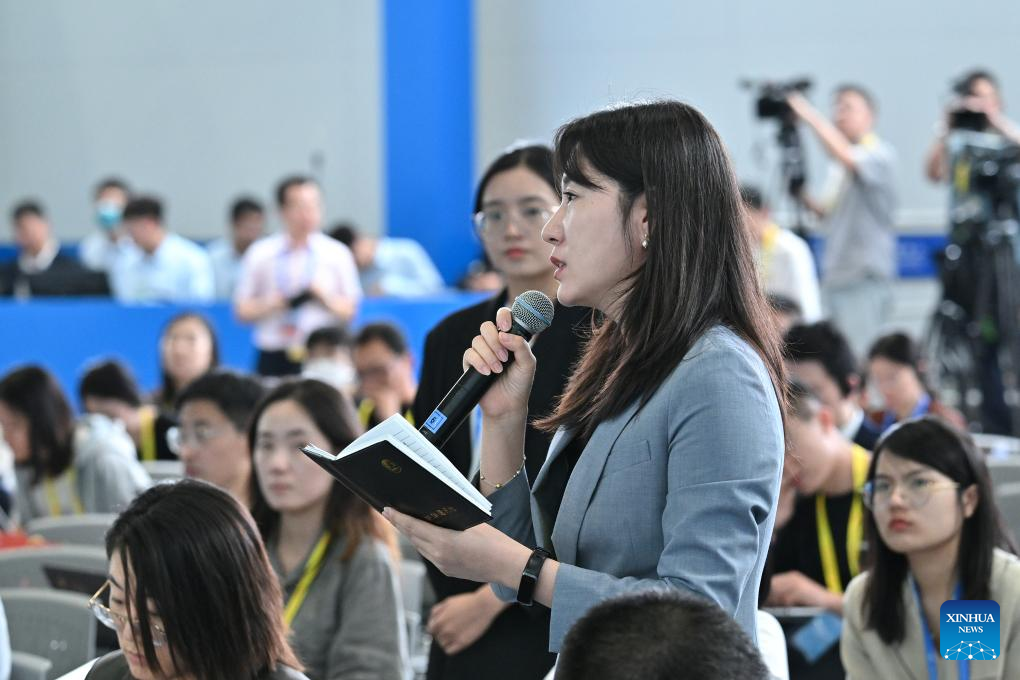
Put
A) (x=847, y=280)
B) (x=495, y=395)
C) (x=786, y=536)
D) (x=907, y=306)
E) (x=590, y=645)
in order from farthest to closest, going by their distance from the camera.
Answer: (x=907, y=306), (x=847, y=280), (x=786, y=536), (x=495, y=395), (x=590, y=645)

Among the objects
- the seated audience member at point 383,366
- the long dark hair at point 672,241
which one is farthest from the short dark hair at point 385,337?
the long dark hair at point 672,241

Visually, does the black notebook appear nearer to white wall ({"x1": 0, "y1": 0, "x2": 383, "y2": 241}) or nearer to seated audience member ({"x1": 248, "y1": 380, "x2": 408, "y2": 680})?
seated audience member ({"x1": 248, "y1": 380, "x2": 408, "y2": 680})

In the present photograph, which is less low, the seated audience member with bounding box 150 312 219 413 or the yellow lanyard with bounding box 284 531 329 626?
the yellow lanyard with bounding box 284 531 329 626

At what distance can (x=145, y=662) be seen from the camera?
194cm

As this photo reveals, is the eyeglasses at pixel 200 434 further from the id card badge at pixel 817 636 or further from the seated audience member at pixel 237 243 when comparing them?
the seated audience member at pixel 237 243

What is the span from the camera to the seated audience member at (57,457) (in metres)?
4.05

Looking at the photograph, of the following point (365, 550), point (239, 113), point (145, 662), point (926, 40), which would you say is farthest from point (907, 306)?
point (145, 662)

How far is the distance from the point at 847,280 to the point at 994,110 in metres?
1.42

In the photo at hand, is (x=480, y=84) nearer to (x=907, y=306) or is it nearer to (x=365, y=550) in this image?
(x=907, y=306)

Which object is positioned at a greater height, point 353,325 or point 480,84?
point 480,84

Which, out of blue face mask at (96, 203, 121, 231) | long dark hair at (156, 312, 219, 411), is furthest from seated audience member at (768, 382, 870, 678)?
blue face mask at (96, 203, 121, 231)

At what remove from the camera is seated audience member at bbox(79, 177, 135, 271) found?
28.7 ft

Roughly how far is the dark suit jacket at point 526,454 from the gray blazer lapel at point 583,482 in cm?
44

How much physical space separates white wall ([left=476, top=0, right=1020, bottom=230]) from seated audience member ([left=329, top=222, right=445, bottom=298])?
3.02ft
